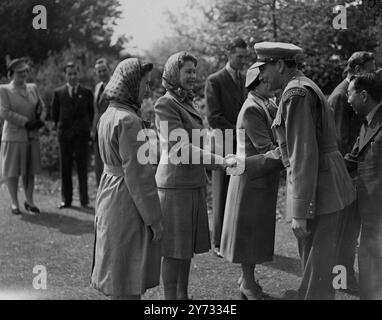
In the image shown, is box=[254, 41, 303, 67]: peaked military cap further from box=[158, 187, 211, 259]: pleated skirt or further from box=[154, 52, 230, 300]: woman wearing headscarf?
box=[158, 187, 211, 259]: pleated skirt

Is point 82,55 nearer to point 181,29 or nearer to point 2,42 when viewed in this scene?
point 2,42

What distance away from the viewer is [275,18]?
10086 millimetres

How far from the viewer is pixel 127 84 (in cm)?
397

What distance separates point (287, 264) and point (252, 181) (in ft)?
5.26

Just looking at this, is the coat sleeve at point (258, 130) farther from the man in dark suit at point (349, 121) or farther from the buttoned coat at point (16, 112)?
the buttoned coat at point (16, 112)

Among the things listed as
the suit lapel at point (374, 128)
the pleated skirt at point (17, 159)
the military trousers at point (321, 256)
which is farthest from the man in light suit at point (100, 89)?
the military trousers at point (321, 256)

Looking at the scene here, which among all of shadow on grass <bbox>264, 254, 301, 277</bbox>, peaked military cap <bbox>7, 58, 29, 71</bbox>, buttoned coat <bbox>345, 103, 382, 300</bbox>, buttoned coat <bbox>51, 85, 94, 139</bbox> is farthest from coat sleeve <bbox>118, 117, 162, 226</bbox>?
buttoned coat <bbox>51, 85, 94, 139</bbox>

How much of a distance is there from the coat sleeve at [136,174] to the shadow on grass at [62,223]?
3.83 m

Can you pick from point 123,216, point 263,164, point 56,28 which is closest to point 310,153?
point 263,164

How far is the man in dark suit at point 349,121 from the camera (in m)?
5.10

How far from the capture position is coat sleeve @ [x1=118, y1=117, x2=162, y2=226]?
380 centimetres

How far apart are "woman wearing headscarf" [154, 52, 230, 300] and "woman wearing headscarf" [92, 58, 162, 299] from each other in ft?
2.03

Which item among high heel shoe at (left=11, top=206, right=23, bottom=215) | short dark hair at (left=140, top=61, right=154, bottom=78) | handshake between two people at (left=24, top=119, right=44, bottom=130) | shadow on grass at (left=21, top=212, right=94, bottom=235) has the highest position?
short dark hair at (left=140, top=61, right=154, bottom=78)
